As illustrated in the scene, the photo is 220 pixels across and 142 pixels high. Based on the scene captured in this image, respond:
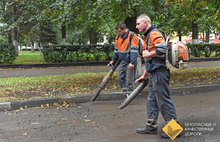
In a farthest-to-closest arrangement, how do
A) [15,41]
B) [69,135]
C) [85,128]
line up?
[15,41] → [85,128] → [69,135]

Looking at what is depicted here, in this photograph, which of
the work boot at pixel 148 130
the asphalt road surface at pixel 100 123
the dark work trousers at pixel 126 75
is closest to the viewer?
the asphalt road surface at pixel 100 123

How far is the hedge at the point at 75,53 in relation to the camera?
1762cm

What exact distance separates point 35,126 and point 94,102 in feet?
7.24

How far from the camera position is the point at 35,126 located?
4461 millimetres

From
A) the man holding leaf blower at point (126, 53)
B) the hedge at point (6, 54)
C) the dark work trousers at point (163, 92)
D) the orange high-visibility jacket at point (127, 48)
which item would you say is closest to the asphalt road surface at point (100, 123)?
the dark work trousers at point (163, 92)

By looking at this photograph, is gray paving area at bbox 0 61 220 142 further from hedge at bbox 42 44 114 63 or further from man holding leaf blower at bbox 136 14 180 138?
hedge at bbox 42 44 114 63

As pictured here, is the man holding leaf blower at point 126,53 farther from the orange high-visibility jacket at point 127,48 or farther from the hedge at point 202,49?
the hedge at point 202,49

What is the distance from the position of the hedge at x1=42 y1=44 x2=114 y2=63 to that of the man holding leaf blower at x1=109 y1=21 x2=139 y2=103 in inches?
477

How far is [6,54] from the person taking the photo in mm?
16062

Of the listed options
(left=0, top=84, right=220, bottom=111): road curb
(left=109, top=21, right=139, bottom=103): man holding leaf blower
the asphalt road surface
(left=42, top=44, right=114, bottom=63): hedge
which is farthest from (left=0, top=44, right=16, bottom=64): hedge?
(left=109, top=21, right=139, bottom=103): man holding leaf blower

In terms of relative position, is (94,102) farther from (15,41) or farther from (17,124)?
(15,41)

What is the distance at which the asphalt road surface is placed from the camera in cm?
377

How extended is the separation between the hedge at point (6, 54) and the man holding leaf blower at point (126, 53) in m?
12.1

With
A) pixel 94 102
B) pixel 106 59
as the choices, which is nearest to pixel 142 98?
pixel 94 102
